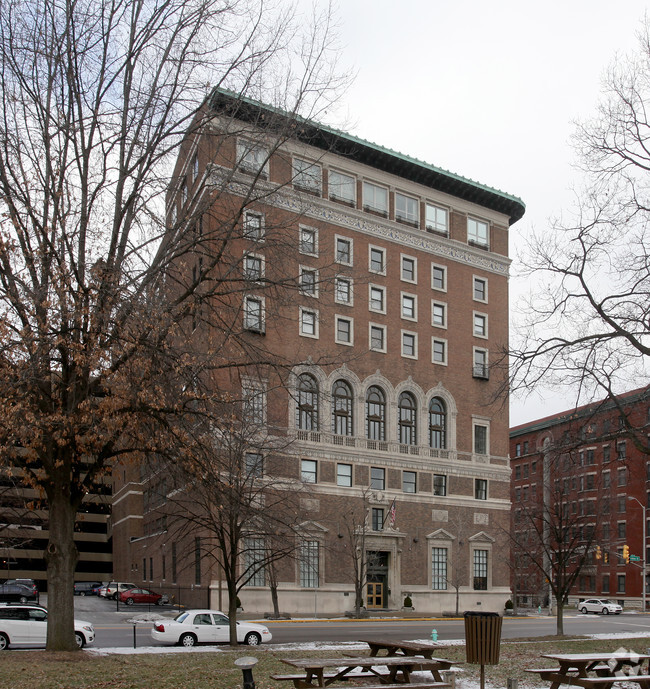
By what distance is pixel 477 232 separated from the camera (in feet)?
223

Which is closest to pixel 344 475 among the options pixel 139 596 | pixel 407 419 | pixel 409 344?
pixel 407 419

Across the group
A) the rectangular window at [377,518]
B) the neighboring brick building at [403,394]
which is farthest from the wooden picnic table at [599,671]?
the rectangular window at [377,518]

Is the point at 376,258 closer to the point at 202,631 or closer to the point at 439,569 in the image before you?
the point at 439,569

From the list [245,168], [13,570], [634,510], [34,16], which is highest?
[34,16]

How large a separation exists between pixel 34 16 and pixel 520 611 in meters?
59.4

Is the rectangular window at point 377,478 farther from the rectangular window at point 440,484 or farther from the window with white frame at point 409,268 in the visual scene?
the window with white frame at point 409,268

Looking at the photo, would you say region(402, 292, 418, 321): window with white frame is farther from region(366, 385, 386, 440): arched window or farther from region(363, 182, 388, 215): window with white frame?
region(363, 182, 388, 215): window with white frame

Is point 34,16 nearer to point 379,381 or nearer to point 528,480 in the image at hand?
point 379,381

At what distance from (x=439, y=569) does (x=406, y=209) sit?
2700cm

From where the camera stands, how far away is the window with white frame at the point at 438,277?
64.2 m

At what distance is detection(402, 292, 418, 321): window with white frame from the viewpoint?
62219mm

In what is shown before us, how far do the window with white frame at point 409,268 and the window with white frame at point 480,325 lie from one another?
673 cm

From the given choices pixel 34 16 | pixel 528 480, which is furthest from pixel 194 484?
pixel 528 480

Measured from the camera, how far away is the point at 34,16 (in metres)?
19.6
